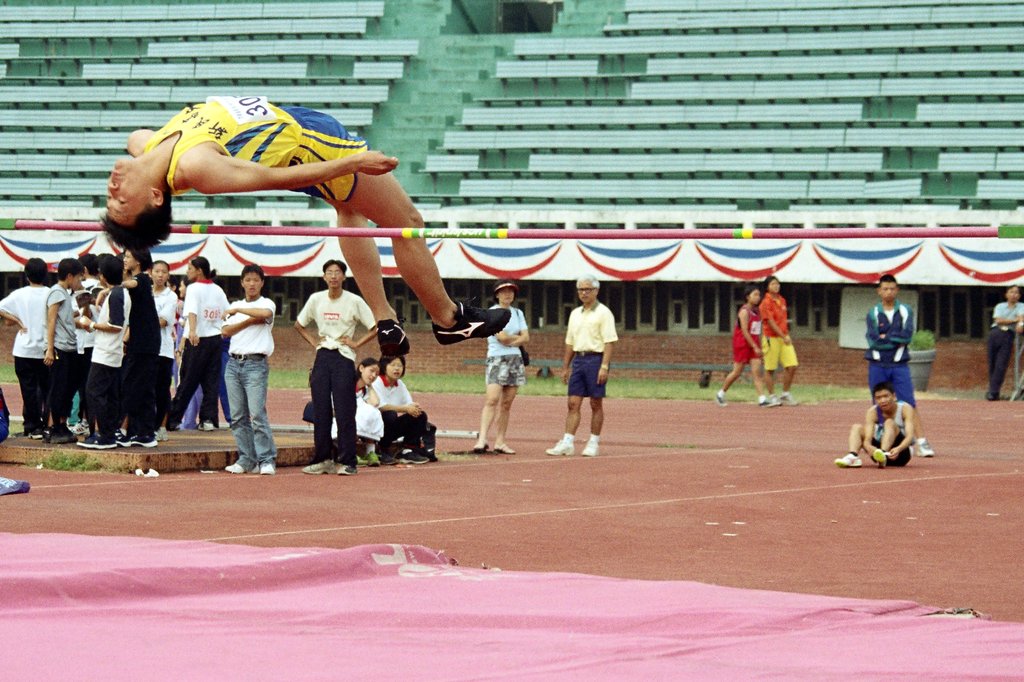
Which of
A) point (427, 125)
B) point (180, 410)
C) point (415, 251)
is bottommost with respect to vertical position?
point (180, 410)

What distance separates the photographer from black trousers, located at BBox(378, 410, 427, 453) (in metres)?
11.7

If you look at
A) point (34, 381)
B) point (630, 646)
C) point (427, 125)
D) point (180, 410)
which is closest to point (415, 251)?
point (630, 646)

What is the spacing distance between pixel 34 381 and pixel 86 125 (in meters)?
15.8

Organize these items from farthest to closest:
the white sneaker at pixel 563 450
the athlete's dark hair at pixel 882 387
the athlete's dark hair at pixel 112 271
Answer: the white sneaker at pixel 563 450 → the athlete's dark hair at pixel 882 387 → the athlete's dark hair at pixel 112 271

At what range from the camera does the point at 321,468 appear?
10.8 metres

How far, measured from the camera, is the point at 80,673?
12.3ft

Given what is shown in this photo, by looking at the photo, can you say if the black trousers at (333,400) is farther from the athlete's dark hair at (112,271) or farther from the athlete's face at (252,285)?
the athlete's dark hair at (112,271)

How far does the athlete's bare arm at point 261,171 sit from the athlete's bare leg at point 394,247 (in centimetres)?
77

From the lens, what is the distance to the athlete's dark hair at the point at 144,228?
611 cm

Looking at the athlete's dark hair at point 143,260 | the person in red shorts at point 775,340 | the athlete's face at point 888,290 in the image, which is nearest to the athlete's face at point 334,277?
the athlete's dark hair at point 143,260

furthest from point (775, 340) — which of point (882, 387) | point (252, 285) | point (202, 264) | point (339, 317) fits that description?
point (252, 285)

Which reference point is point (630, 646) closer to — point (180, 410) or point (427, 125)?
point (180, 410)

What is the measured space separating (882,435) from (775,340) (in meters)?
6.72

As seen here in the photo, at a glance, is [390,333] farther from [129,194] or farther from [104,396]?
[104,396]
